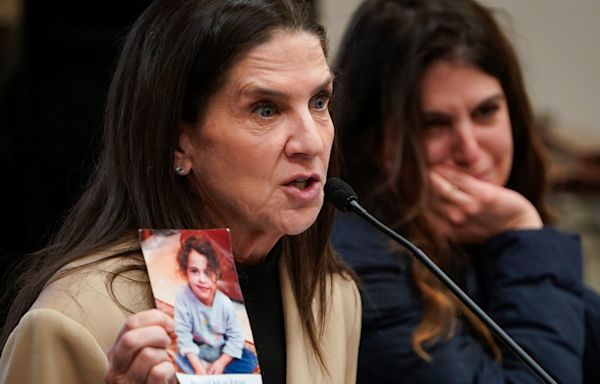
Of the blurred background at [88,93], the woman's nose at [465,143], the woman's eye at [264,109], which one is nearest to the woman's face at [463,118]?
the woman's nose at [465,143]

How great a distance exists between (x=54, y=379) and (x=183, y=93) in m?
0.49

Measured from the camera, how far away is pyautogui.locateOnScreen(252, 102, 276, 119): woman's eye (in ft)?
6.42

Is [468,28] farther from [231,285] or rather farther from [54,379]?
[54,379]

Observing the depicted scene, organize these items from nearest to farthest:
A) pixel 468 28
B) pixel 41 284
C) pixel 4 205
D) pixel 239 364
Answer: pixel 239 364
pixel 41 284
pixel 468 28
pixel 4 205

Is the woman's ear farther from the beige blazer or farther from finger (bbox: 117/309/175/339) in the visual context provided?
finger (bbox: 117/309/175/339)

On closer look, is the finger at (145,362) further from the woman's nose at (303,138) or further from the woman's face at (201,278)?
the woman's nose at (303,138)

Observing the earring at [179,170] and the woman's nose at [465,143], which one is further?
the woman's nose at [465,143]

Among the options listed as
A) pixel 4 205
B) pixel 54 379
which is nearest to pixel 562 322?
pixel 54 379

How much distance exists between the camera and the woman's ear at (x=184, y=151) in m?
1.98

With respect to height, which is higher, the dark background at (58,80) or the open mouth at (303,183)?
the open mouth at (303,183)

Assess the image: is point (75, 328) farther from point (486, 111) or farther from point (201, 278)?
point (486, 111)

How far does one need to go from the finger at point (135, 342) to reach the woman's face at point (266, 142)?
392 mm

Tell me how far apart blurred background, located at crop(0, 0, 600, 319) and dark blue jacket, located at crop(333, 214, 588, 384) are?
0.60 metres

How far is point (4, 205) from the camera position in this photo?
4605 mm
